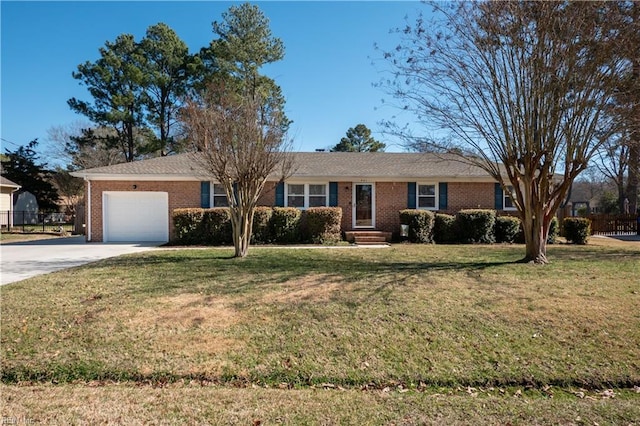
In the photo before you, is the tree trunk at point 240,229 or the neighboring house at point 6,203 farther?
the neighboring house at point 6,203

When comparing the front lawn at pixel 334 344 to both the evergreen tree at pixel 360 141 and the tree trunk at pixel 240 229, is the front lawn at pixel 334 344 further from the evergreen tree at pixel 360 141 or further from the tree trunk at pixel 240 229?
the evergreen tree at pixel 360 141

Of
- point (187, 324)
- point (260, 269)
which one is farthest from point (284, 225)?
point (187, 324)

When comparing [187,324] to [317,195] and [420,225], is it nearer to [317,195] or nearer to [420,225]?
[420,225]

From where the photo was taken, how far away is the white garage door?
14727 mm

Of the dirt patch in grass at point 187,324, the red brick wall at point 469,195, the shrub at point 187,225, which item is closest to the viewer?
the dirt patch in grass at point 187,324

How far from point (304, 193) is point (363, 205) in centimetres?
255

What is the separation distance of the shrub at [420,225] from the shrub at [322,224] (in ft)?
9.42

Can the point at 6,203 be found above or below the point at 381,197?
above

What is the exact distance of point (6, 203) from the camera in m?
25.1

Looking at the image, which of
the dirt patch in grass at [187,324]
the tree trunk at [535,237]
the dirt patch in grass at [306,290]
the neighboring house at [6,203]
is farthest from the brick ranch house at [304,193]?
the neighboring house at [6,203]

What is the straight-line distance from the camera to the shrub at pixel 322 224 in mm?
13602

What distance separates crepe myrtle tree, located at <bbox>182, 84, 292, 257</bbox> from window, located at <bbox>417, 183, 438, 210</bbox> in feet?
25.5

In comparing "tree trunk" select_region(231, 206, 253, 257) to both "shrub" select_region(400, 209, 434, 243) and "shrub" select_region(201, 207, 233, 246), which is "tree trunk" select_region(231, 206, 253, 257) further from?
"shrub" select_region(400, 209, 434, 243)

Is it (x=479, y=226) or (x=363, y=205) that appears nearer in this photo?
(x=479, y=226)
